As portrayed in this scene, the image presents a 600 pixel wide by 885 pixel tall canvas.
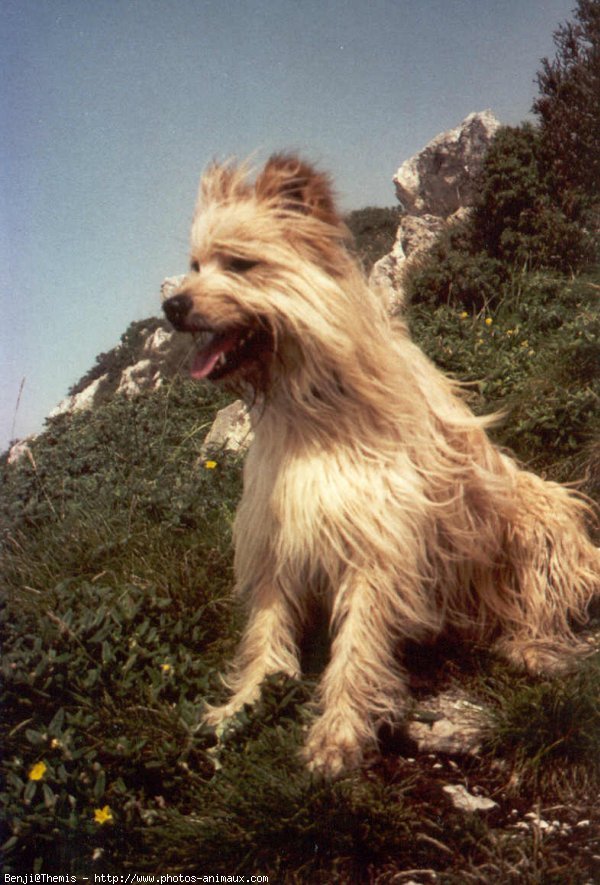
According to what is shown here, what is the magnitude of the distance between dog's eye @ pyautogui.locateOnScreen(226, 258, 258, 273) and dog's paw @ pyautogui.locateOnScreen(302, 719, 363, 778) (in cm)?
187

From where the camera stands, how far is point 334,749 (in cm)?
311

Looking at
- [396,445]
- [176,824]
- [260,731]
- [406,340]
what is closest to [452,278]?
[406,340]

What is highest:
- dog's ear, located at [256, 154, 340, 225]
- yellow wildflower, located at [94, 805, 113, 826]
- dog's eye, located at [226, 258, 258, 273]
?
dog's ear, located at [256, 154, 340, 225]

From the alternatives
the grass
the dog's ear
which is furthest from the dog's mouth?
the grass

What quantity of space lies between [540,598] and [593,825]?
115 cm

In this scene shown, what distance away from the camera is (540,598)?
3.79 meters

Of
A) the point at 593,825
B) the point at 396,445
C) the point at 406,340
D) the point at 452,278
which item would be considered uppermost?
the point at 452,278

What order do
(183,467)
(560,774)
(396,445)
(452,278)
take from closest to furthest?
(560,774) → (396,445) → (183,467) → (452,278)

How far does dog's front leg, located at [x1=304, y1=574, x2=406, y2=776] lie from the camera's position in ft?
10.4

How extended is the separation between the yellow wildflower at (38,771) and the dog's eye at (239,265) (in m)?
2.04

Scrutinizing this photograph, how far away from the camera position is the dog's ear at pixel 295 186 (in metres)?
3.21

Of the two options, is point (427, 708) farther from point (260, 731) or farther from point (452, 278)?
point (452, 278)

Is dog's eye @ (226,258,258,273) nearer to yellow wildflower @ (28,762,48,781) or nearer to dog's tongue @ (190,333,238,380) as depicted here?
dog's tongue @ (190,333,238,380)

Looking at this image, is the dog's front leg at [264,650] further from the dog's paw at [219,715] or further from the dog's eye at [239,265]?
the dog's eye at [239,265]
